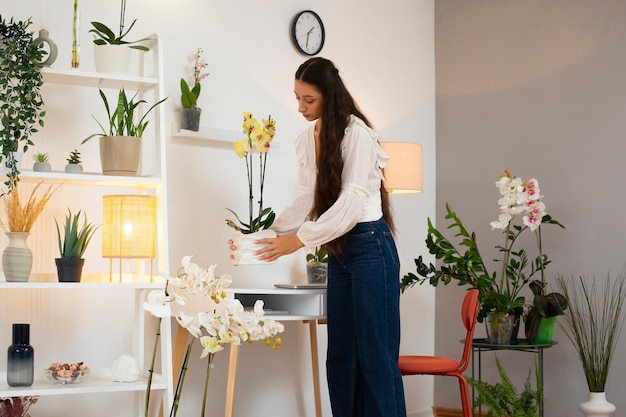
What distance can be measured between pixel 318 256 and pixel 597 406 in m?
1.50

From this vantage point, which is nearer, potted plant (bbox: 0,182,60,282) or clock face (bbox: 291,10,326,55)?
potted plant (bbox: 0,182,60,282)

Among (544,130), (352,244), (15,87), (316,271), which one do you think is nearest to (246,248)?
(352,244)

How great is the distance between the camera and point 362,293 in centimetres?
298

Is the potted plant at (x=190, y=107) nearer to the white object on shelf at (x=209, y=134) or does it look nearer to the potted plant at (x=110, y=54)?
the white object on shelf at (x=209, y=134)

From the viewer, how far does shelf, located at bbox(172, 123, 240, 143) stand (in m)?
3.82

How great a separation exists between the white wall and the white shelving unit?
149 mm

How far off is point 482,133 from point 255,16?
1.55m

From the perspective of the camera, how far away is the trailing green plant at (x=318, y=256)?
3908 mm

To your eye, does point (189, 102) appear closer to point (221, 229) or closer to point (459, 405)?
point (221, 229)

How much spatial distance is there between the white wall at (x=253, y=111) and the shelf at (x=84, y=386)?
0.42 metres

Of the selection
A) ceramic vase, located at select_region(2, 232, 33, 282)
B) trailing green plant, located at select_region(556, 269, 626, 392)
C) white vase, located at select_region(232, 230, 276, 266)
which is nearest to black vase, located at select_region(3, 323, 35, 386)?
ceramic vase, located at select_region(2, 232, 33, 282)

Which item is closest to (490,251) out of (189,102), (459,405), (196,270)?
(459,405)

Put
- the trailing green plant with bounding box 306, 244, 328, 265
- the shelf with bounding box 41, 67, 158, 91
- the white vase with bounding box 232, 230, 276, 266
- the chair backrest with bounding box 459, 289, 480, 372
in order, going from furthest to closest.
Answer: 1. the trailing green plant with bounding box 306, 244, 328, 265
2. the chair backrest with bounding box 459, 289, 480, 372
3. the white vase with bounding box 232, 230, 276, 266
4. the shelf with bounding box 41, 67, 158, 91

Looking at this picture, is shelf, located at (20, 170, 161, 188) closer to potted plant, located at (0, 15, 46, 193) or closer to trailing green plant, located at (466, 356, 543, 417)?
potted plant, located at (0, 15, 46, 193)
